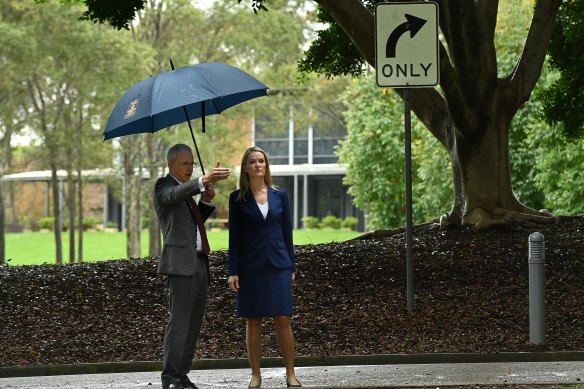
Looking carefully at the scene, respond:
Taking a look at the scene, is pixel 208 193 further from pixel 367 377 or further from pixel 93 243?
pixel 93 243

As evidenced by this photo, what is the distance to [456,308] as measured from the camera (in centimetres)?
1274

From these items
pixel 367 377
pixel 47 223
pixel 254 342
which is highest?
pixel 254 342

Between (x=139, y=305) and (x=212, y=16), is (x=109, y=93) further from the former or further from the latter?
(x=139, y=305)

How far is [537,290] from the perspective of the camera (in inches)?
441

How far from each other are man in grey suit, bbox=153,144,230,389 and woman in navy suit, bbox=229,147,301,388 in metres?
0.28

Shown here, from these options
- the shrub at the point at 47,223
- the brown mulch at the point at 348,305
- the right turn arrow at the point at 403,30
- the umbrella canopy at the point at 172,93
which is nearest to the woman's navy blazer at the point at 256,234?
the umbrella canopy at the point at 172,93

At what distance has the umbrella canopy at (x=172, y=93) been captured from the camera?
27.4 feet

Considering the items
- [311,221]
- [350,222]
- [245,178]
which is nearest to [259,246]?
[245,178]

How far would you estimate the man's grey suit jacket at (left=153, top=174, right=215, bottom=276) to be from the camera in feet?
27.3

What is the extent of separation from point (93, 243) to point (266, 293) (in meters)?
68.8

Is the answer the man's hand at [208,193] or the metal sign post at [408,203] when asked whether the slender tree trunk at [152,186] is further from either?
the man's hand at [208,193]

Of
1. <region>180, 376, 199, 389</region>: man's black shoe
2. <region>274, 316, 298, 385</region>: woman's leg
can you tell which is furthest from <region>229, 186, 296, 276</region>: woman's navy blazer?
<region>180, 376, 199, 389</region>: man's black shoe

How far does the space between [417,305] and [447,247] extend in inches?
123

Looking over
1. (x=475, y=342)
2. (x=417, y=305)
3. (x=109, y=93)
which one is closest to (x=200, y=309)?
(x=475, y=342)
